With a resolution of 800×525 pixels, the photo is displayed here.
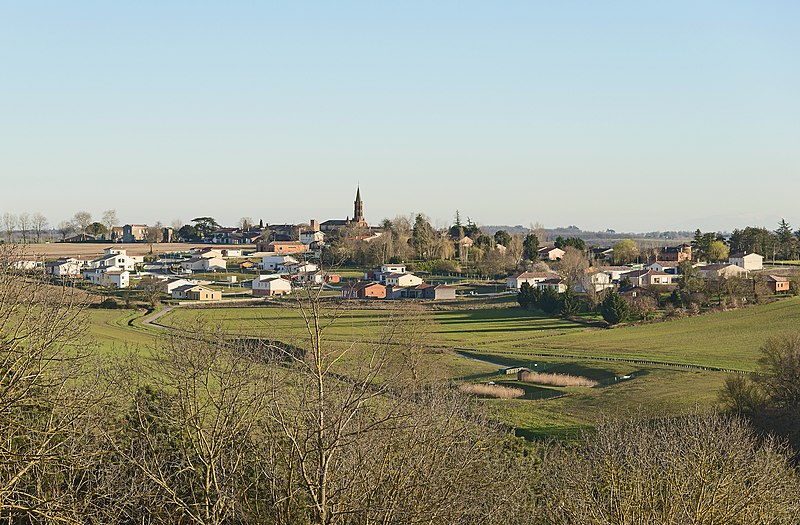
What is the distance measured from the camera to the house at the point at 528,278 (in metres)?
77.9

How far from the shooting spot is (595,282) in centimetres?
7156

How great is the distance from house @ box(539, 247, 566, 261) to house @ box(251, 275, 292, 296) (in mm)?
36563

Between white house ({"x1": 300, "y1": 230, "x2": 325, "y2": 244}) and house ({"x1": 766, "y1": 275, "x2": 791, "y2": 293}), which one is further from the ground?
white house ({"x1": 300, "y1": 230, "x2": 325, "y2": 244})

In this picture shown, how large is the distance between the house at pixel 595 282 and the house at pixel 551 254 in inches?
900

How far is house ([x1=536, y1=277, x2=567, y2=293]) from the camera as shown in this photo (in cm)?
6788

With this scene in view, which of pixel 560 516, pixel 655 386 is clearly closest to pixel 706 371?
pixel 655 386

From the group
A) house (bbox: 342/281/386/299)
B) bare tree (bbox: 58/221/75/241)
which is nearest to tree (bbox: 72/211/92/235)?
bare tree (bbox: 58/221/75/241)

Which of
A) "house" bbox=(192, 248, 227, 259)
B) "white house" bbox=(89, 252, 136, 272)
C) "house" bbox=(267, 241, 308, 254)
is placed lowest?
"white house" bbox=(89, 252, 136, 272)

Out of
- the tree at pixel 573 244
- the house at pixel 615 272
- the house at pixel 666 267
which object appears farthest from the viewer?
the tree at pixel 573 244

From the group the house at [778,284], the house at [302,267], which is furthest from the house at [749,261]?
the house at [302,267]

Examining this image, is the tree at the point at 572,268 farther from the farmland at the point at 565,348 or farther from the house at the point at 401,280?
the house at the point at 401,280

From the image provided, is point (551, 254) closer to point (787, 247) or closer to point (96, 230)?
point (787, 247)

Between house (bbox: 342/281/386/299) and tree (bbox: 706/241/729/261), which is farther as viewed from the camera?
tree (bbox: 706/241/729/261)

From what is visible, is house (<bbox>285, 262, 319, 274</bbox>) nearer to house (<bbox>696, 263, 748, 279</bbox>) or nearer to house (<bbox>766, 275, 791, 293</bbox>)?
house (<bbox>696, 263, 748, 279</bbox>)
